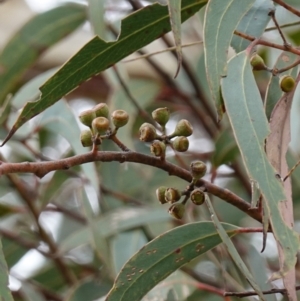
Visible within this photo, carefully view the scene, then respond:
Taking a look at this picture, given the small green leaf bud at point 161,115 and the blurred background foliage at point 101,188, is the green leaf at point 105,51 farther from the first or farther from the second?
the blurred background foliage at point 101,188

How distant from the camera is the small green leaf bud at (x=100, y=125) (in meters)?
0.65

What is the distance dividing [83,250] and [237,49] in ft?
4.22

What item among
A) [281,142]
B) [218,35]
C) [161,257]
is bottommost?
[161,257]

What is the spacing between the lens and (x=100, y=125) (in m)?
0.65

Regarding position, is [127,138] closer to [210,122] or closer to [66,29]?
[66,29]

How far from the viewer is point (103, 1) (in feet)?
3.49

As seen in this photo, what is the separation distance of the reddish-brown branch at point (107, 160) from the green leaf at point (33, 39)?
82 cm

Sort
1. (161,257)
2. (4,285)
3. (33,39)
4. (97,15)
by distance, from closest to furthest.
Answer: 1. (4,285)
2. (161,257)
3. (97,15)
4. (33,39)

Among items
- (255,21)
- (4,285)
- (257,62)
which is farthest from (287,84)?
(4,285)

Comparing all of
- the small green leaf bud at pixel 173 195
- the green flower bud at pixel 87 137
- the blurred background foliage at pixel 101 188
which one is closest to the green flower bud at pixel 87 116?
the green flower bud at pixel 87 137

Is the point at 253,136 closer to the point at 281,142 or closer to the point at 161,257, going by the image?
the point at 281,142

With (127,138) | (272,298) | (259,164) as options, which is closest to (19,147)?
(127,138)

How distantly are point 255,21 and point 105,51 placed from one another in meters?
0.19

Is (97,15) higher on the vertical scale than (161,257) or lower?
higher
